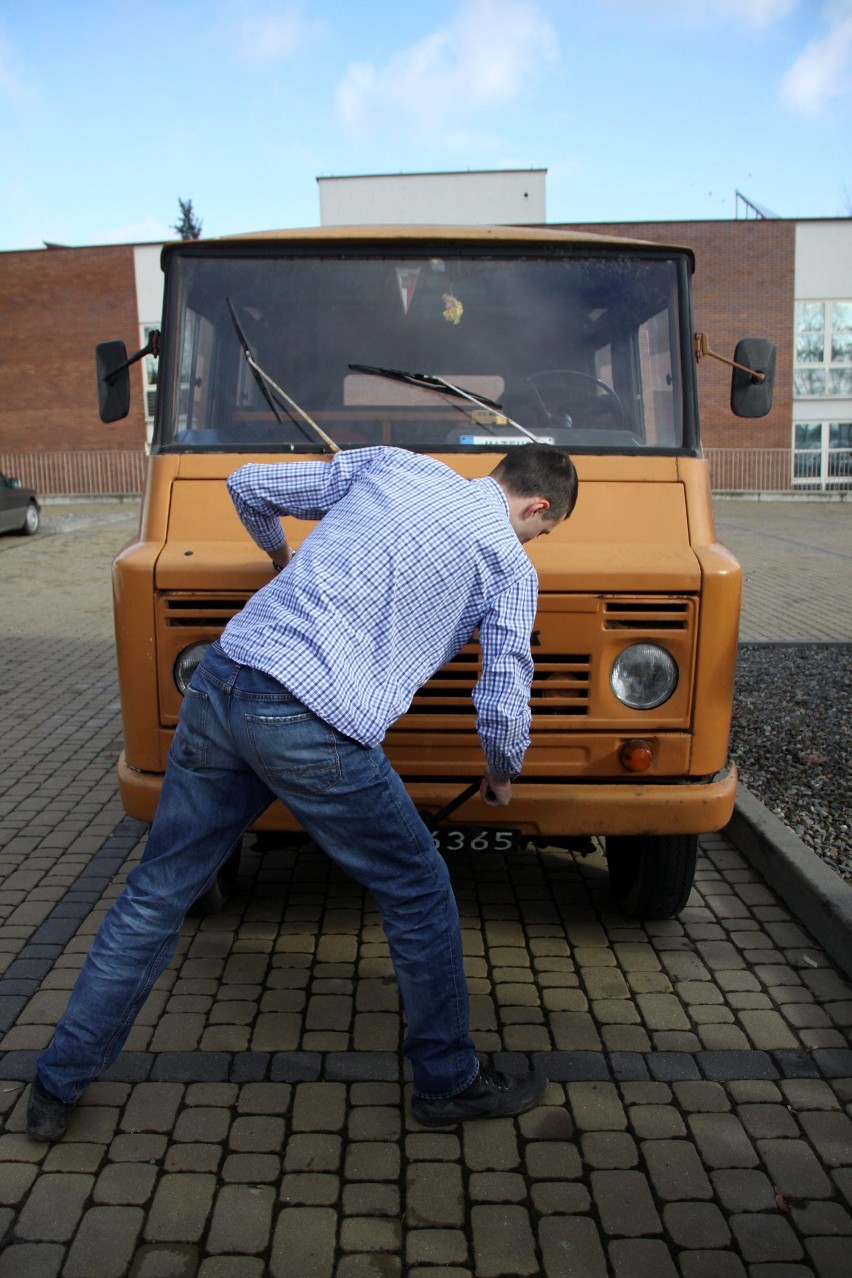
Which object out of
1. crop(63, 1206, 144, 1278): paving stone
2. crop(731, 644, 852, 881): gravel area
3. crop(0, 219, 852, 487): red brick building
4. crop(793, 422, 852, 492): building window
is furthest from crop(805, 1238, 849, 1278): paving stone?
crop(793, 422, 852, 492): building window

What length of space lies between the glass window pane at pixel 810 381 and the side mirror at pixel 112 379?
1251 inches

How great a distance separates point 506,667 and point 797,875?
2.21m

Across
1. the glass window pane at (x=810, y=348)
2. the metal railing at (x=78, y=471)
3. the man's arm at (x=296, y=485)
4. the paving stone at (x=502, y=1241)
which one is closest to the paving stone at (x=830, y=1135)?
the paving stone at (x=502, y=1241)

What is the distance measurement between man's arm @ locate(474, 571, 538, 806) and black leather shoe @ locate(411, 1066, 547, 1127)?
0.95m

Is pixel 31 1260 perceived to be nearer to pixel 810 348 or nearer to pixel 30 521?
pixel 30 521

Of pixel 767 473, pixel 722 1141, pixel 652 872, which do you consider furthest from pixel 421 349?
pixel 767 473

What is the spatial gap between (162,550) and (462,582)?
4.20 ft

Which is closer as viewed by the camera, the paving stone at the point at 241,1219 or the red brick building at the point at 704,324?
the paving stone at the point at 241,1219

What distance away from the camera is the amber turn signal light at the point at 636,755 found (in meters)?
3.49

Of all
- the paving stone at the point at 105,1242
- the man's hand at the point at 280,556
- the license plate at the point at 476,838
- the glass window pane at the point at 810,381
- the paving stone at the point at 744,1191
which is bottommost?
the paving stone at the point at 744,1191

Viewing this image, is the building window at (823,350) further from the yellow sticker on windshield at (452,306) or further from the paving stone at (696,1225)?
the paving stone at (696,1225)

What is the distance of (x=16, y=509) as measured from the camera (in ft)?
68.4

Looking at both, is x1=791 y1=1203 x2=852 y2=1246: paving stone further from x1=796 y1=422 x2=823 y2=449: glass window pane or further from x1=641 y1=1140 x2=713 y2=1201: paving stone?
x1=796 y1=422 x2=823 y2=449: glass window pane

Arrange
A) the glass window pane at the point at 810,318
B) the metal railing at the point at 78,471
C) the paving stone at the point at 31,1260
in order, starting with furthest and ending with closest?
the glass window pane at the point at 810,318 < the metal railing at the point at 78,471 < the paving stone at the point at 31,1260
